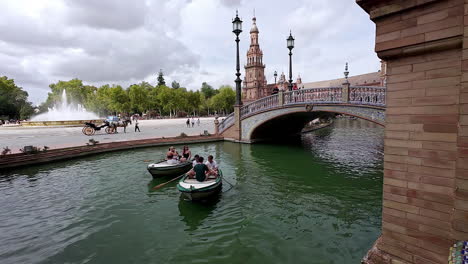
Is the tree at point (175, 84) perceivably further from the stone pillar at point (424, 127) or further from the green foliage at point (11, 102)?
the stone pillar at point (424, 127)

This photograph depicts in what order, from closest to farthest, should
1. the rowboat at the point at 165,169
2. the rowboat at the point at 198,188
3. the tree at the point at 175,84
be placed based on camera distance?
1. the rowboat at the point at 198,188
2. the rowboat at the point at 165,169
3. the tree at the point at 175,84

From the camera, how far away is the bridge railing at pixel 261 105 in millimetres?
19969

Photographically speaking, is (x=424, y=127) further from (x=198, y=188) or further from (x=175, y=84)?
(x=175, y=84)

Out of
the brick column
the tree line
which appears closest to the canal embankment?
the brick column

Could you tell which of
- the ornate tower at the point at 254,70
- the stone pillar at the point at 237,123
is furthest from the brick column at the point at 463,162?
the ornate tower at the point at 254,70

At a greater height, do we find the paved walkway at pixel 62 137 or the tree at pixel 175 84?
the tree at pixel 175 84

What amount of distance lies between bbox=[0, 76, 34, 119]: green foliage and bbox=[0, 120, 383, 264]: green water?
229ft

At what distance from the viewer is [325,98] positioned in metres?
16.6

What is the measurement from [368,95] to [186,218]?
42.1 feet

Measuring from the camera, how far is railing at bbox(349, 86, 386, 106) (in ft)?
45.2

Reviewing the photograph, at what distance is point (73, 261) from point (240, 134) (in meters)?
18.2

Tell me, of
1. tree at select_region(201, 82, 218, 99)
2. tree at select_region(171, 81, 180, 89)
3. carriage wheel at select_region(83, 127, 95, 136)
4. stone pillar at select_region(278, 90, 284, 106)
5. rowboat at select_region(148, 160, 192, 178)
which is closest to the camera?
rowboat at select_region(148, 160, 192, 178)

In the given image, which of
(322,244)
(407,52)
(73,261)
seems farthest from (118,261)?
(407,52)

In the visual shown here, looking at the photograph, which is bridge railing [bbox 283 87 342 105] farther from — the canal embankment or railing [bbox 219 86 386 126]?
the canal embankment
